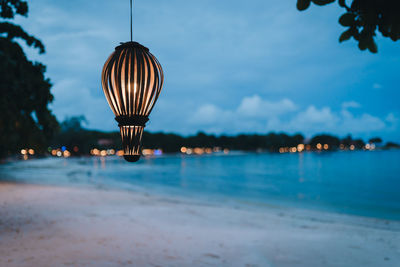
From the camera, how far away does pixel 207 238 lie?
8727 mm

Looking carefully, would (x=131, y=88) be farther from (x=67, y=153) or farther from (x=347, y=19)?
(x=67, y=153)

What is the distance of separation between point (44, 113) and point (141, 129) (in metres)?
11.5

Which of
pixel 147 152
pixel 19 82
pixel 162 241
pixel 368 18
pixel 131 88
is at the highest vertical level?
pixel 19 82

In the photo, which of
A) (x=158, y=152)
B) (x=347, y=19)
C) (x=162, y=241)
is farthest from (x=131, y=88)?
(x=158, y=152)

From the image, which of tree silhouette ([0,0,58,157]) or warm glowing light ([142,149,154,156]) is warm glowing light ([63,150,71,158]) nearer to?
warm glowing light ([142,149,154,156])

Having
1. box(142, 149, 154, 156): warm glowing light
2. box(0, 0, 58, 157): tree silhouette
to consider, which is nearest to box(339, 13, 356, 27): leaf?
box(0, 0, 58, 157): tree silhouette

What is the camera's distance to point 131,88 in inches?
96.5

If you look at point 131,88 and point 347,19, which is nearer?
point 347,19

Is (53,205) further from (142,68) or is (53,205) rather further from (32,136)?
(142,68)

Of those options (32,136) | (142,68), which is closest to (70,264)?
(142,68)

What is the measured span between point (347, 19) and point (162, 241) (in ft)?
23.7

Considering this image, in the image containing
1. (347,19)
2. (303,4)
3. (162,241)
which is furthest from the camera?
(162,241)

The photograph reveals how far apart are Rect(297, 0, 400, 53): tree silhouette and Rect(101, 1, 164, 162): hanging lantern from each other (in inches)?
50.9

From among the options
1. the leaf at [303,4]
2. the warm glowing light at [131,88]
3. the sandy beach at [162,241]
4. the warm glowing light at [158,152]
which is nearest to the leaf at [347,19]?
the leaf at [303,4]
